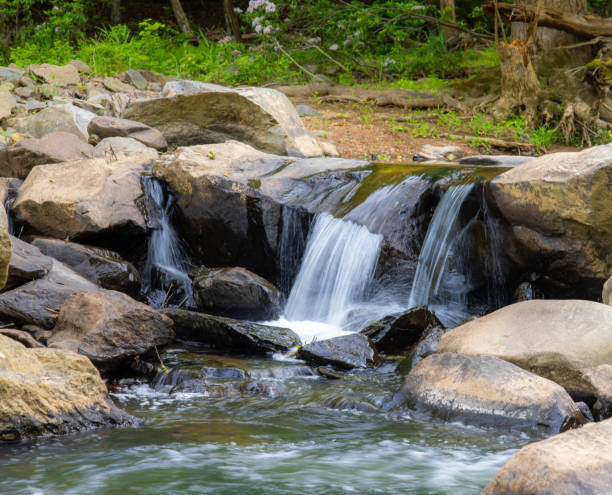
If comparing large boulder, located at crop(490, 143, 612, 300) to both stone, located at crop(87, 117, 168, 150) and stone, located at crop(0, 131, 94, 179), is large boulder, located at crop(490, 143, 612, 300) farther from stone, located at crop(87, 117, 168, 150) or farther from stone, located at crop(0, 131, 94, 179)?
stone, located at crop(0, 131, 94, 179)

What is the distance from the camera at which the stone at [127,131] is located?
30.9 feet

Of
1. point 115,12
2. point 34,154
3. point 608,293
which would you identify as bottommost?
point 608,293

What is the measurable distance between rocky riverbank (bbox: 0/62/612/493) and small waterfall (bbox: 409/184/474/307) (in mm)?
63

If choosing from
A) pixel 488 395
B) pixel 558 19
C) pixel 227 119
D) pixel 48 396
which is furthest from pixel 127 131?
pixel 558 19

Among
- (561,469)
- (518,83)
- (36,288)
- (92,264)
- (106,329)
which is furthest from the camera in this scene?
(518,83)

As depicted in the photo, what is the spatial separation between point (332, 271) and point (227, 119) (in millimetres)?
3522

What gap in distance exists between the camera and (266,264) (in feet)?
25.4

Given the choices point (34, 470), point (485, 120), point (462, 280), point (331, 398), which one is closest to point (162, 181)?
point (462, 280)

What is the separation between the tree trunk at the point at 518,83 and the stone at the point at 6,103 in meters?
7.55

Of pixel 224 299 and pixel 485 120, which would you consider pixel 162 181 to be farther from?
pixel 485 120

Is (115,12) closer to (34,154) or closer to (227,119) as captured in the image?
(227,119)

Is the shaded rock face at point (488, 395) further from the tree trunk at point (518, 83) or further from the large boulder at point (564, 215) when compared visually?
the tree trunk at point (518, 83)

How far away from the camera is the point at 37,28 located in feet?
54.1

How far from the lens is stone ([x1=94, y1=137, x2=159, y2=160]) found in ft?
28.7
